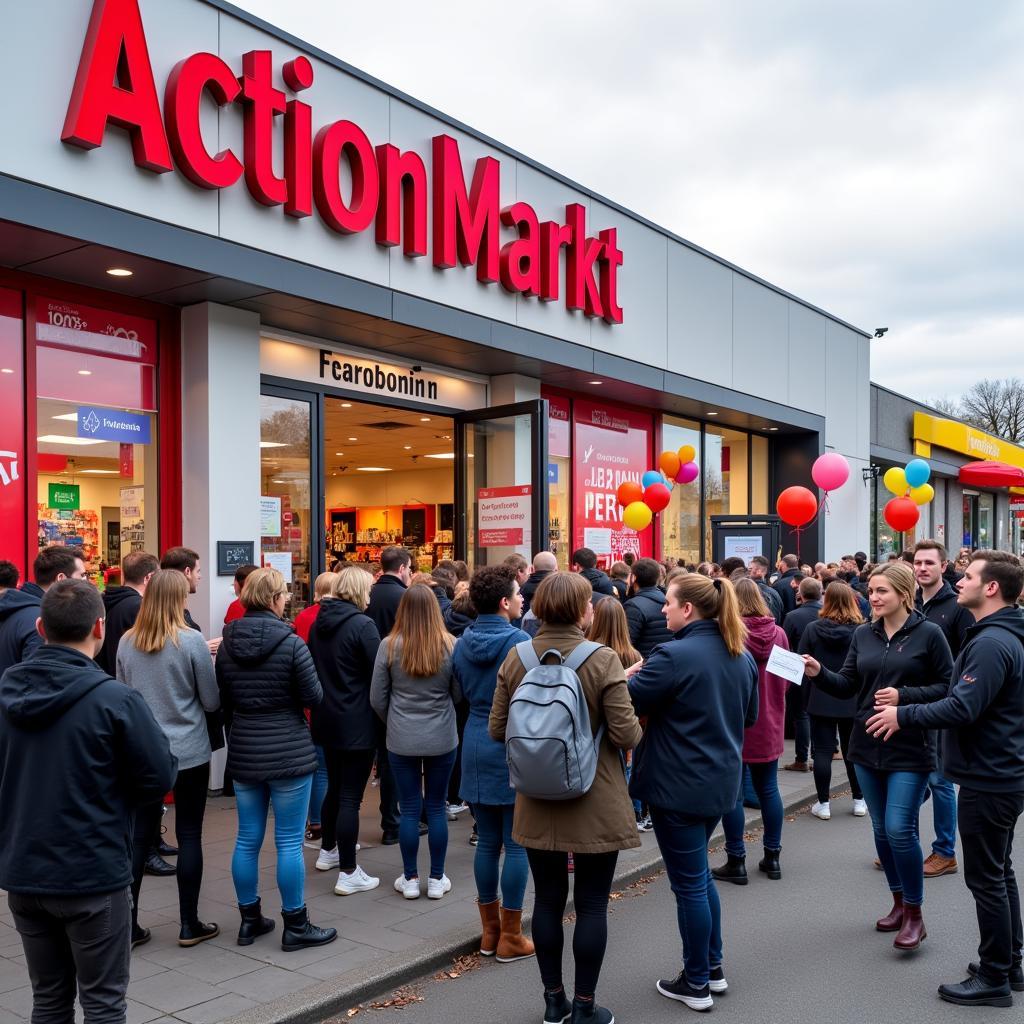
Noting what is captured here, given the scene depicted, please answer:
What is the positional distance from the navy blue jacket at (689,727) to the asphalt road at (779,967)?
0.95 m

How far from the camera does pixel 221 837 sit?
7238 mm

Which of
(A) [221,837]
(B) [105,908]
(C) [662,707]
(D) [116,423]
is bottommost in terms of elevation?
(A) [221,837]

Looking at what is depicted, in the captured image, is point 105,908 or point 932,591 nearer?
point 105,908

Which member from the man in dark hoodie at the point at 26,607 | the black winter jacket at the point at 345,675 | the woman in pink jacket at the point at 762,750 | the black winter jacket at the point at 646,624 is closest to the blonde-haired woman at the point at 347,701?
the black winter jacket at the point at 345,675

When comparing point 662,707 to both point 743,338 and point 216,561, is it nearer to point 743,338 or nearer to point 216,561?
point 216,561

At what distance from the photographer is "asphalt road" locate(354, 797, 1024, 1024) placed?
4.39 m

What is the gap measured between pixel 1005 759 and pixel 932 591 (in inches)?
130

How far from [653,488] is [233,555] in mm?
7005

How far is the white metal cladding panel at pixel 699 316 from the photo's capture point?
1479 cm

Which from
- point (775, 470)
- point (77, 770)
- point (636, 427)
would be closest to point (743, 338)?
point (636, 427)

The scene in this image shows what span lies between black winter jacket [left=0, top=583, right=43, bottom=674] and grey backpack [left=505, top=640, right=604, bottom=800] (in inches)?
121

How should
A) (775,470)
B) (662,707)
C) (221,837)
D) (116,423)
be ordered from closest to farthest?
(662,707) < (221,837) < (116,423) < (775,470)

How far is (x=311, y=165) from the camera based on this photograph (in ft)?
28.9

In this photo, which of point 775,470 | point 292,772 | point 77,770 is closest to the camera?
point 77,770
